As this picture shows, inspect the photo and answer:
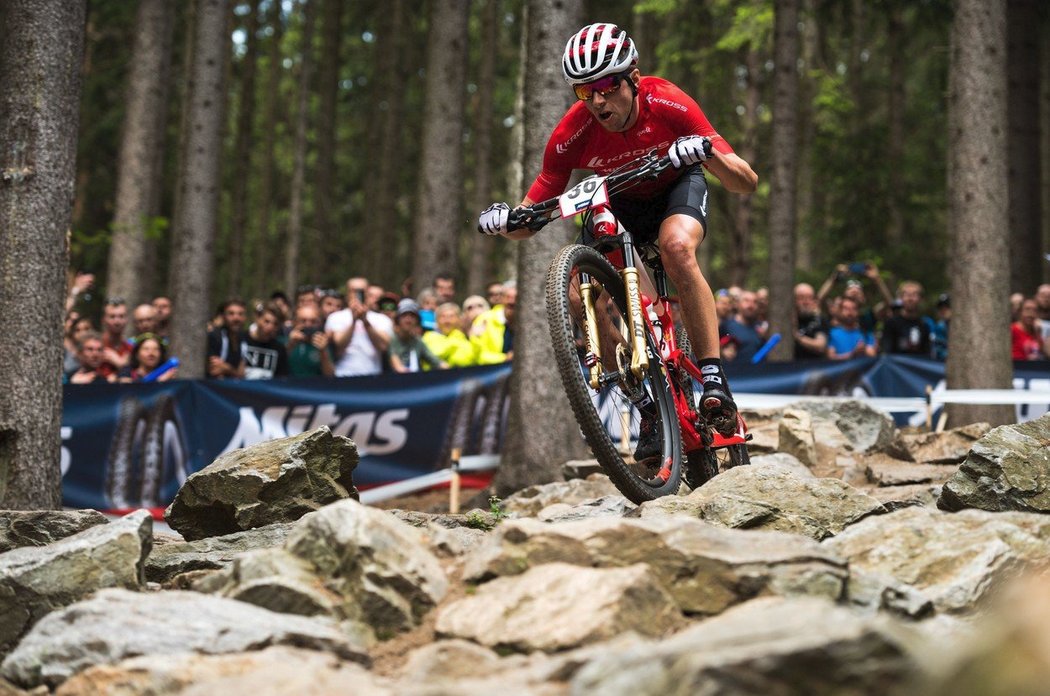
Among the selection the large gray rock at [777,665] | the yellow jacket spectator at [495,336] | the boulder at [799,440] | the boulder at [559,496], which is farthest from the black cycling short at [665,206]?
the yellow jacket spectator at [495,336]

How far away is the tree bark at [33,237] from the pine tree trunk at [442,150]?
10.1 metres

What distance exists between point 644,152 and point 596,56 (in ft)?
2.10

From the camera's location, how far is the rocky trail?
2.78 metres

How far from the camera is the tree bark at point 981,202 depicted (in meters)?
11.5

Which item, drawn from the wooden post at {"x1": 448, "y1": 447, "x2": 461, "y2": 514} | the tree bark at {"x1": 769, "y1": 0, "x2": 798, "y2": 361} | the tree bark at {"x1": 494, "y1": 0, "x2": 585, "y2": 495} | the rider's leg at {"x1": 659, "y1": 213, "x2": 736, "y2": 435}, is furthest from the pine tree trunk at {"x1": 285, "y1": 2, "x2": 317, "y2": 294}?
the rider's leg at {"x1": 659, "y1": 213, "x2": 736, "y2": 435}

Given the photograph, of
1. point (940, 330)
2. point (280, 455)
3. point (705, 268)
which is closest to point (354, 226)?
point (705, 268)

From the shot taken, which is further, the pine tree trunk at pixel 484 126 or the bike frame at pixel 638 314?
the pine tree trunk at pixel 484 126

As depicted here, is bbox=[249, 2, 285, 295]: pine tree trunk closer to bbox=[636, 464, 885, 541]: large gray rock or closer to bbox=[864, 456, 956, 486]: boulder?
bbox=[864, 456, 956, 486]: boulder

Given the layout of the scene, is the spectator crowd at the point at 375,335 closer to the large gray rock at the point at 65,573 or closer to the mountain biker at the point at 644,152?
the mountain biker at the point at 644,152

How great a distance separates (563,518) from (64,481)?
6.18m

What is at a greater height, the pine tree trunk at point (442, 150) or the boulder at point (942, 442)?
the pine tree trunk at point (442, 150)

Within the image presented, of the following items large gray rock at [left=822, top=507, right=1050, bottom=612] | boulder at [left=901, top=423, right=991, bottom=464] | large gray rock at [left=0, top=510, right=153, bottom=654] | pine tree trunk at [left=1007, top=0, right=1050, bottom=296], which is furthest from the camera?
pine tree trunk at [left=1007, top=0, right=1050, bottom=296]

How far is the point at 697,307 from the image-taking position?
6.44 m

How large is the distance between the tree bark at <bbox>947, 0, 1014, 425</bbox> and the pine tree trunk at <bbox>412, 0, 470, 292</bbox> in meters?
7.86
